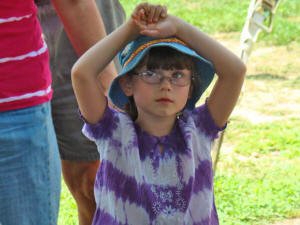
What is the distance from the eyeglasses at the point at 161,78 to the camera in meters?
1.96

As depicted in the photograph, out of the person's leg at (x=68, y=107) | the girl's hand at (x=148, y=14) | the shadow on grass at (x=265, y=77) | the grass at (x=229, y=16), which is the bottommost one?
the grass at (x=229, y=16)

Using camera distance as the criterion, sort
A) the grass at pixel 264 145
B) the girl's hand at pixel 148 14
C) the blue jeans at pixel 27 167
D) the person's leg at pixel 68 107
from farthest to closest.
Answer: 1. the grass at pixel 264 145
2. the person's leg at pixel 68 107
3. the blue jeans at pixel 27 167
4. the girl's hand at pixel 148 14

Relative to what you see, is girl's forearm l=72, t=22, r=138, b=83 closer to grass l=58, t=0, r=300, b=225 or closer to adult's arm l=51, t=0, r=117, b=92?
adult's arm l=51, t=0, r=117, b=92

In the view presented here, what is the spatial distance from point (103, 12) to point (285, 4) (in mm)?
8597

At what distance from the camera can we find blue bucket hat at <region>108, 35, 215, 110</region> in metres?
1.95

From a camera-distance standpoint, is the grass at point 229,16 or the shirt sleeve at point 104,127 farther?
the grass at point 229,16

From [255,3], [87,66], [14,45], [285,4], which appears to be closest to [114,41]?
[87,66]

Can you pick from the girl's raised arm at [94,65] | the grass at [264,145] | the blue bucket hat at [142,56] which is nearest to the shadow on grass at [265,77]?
the grass at [264,145]

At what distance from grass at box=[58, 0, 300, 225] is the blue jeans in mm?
2022

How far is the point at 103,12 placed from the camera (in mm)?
2721

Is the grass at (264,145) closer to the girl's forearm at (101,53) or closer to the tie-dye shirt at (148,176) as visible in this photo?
the tie-dye shirt at (148,176)

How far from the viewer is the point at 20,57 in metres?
1.90

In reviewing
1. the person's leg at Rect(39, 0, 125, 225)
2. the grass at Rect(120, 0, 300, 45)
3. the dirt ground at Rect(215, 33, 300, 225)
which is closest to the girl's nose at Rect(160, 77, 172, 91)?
the person's leg at Rect(39, 0, 125, 225)

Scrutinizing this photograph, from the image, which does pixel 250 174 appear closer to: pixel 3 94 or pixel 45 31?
pixel 45 31
